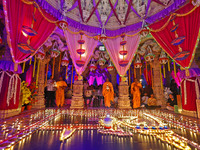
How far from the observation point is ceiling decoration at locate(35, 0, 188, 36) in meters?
5.91

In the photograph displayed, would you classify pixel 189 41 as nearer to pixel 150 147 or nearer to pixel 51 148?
pixel 150 147

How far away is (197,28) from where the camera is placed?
4.26m

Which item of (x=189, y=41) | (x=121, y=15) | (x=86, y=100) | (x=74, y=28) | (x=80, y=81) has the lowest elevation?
(x=86, y=100)

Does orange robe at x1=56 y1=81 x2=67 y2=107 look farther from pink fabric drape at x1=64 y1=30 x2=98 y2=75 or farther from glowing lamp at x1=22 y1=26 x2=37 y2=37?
glowing lamp at x1=22 y1=26 x2=37 y2=37

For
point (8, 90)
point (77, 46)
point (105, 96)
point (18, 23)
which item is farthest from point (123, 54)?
point (8, 90)

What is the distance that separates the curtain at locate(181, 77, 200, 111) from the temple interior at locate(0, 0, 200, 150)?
0.04m

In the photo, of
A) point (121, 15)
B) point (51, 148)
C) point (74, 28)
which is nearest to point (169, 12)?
point (121, 15)

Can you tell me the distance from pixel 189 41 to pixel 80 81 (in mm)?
6412

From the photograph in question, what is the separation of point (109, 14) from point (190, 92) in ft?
22.0

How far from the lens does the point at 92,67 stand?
837cm

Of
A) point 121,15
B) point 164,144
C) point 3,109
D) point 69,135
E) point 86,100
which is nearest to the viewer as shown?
point 164,144

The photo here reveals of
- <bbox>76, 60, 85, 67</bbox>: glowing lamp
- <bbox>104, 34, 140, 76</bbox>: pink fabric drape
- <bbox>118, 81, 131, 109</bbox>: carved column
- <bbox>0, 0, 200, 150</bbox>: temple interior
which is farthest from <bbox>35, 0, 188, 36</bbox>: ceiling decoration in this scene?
<bbox>118, 81, 131, 109</bbox>: carved column

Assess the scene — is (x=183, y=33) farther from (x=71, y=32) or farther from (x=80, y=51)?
(x=71, y=32)

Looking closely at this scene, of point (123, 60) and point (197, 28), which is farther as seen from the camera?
point (123, 60)
